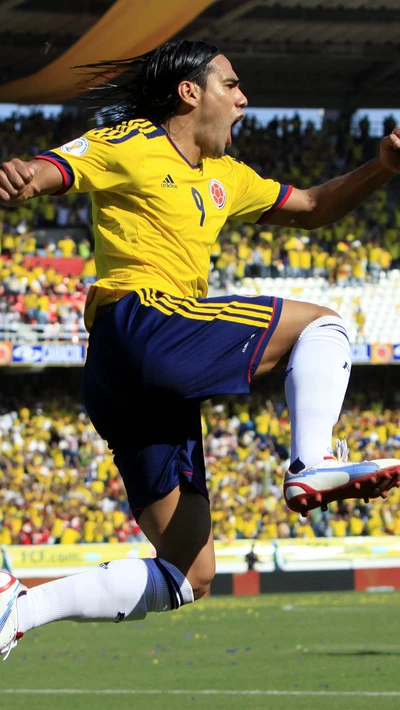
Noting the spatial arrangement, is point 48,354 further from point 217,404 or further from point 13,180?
point 13,180

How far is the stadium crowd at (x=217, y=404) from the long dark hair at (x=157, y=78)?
14761mm

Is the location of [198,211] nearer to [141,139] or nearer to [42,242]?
[141,139]

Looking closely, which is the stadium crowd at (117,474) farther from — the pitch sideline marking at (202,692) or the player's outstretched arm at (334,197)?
the player's outstretched arm at (334,197)

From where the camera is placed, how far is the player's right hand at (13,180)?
12.0 feet

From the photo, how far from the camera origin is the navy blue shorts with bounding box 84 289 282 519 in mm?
4047

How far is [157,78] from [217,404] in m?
17.6

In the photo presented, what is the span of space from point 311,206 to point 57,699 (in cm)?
444

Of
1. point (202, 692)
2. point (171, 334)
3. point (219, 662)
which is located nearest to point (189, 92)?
point (171, 334)

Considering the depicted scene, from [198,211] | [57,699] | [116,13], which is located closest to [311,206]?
[198,211]

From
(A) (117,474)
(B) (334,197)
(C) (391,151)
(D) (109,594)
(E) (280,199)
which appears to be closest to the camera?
(D) (109,594)

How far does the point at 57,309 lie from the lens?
20.9m

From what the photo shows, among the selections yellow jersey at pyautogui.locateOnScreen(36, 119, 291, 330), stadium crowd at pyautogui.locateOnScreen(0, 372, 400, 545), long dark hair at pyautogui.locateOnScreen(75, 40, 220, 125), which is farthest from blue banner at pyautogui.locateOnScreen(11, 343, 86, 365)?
yellow jersey at pyautogui.locateOnScreen(36, 119, 291, 330)

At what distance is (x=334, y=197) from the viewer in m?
4.95

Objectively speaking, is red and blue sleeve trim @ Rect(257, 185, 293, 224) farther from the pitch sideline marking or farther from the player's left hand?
the pitch sideline marking
